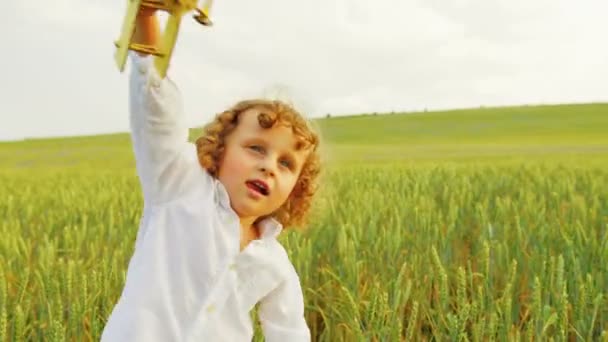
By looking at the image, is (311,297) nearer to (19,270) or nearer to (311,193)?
(311,193)

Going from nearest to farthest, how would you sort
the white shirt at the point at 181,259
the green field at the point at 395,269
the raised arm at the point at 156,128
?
the raised arm at the point at 156,128 → the white shirt at the point at 181,259 → the green field at the point at 395,269

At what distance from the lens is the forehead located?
1.36m

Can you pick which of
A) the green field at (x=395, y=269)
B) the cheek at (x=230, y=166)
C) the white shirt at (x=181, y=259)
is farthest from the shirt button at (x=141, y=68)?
the green field at (x=395, y=269)

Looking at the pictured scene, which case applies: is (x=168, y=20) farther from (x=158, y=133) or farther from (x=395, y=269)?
(x=395, y=269)

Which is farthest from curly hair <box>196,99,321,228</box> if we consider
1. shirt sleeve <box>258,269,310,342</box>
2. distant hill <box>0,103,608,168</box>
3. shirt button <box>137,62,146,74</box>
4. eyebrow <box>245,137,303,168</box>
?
distant hill <box>0,103,608,168</box>

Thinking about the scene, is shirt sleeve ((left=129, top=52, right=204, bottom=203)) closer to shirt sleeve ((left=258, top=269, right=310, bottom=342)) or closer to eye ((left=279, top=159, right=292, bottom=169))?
eye ((left=279, top=159, right=292, bottom=169))

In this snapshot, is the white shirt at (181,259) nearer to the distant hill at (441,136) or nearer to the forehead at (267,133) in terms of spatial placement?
the forehead at (267,133)

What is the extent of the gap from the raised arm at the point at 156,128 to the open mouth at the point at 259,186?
0.32 ft

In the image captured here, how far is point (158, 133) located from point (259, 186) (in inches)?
8.4

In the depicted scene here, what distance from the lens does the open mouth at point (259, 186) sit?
1.33 meters

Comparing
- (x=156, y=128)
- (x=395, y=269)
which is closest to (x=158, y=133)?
(x=156, y=128)

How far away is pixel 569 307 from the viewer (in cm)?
191

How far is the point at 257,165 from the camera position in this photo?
1320 mm

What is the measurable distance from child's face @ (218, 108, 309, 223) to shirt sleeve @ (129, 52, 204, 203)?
0.07m
